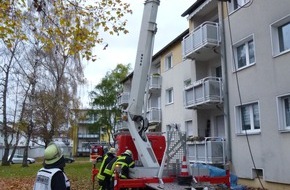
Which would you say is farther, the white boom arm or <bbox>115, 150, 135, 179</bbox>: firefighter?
the white boom arm

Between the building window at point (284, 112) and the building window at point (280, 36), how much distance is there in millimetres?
1796

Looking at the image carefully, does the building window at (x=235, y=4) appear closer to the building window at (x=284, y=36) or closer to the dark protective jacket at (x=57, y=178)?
the building window at (x=284, y=36)

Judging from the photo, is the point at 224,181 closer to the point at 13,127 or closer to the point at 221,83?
the point at 221,83

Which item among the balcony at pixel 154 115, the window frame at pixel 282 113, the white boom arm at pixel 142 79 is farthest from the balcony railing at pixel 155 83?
the white boom arm at pixel 142 79

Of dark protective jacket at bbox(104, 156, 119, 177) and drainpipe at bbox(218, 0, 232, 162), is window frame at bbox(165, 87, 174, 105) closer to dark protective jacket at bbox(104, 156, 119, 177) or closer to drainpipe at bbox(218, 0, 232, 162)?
drainpipe at bbox(218, 0, 232, 162)

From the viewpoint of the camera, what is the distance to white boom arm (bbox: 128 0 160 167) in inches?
376

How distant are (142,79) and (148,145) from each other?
191 centimetres

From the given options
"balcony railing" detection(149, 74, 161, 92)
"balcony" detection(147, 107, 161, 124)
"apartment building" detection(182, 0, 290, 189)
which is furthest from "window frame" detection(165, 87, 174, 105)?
"apartment building" detection(182, 0, 290, 189)

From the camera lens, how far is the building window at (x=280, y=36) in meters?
13.1

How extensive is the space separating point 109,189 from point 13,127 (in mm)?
33651

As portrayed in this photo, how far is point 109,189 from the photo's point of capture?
9.18 m

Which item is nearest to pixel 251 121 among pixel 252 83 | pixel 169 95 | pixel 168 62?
pixel 252 83

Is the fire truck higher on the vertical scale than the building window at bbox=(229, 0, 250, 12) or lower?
lower

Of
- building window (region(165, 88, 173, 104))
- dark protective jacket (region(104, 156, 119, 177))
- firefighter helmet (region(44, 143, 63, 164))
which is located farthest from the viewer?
building window (region(165, 88, 173, 104))
